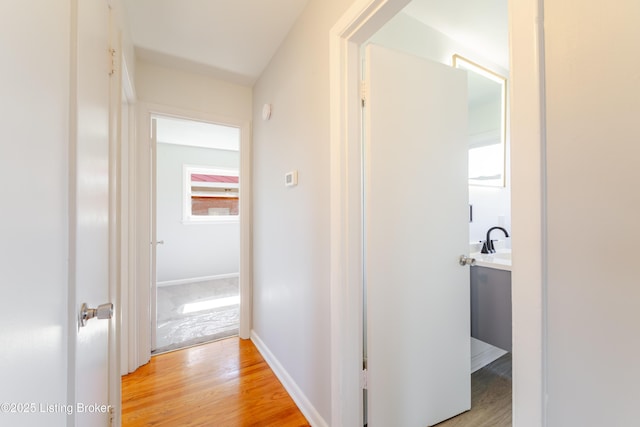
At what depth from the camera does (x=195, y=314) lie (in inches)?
121

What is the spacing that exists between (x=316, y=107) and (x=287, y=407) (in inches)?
72.9

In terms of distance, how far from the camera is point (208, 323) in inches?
112

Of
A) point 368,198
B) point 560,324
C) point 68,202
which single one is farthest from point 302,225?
point 560,324

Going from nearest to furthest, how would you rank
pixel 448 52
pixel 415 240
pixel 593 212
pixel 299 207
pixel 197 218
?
pixel 593 212, pixel 415 240, pixel 299 207, pixel 448 52, pixel 197 218

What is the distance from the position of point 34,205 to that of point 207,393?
69.1 inches

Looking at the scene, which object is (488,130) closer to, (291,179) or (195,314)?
(291,179)

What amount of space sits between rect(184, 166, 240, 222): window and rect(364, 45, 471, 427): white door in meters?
4.24

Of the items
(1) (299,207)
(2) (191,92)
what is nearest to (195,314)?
(1) (299,207)

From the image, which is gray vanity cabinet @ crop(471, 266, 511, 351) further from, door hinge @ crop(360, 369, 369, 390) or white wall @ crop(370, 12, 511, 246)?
door hinge @ crop(360, 369, 369, 390)

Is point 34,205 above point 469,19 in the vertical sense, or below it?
below

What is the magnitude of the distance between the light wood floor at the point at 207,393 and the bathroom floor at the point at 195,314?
28 centimetres

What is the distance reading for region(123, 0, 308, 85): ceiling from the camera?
1.54 meters

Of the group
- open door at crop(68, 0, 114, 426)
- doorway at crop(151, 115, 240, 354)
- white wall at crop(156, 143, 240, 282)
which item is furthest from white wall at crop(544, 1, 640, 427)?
white wall at crop(156, 143, 240, 282)

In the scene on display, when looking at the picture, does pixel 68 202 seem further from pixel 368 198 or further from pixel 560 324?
pixel 560 324
